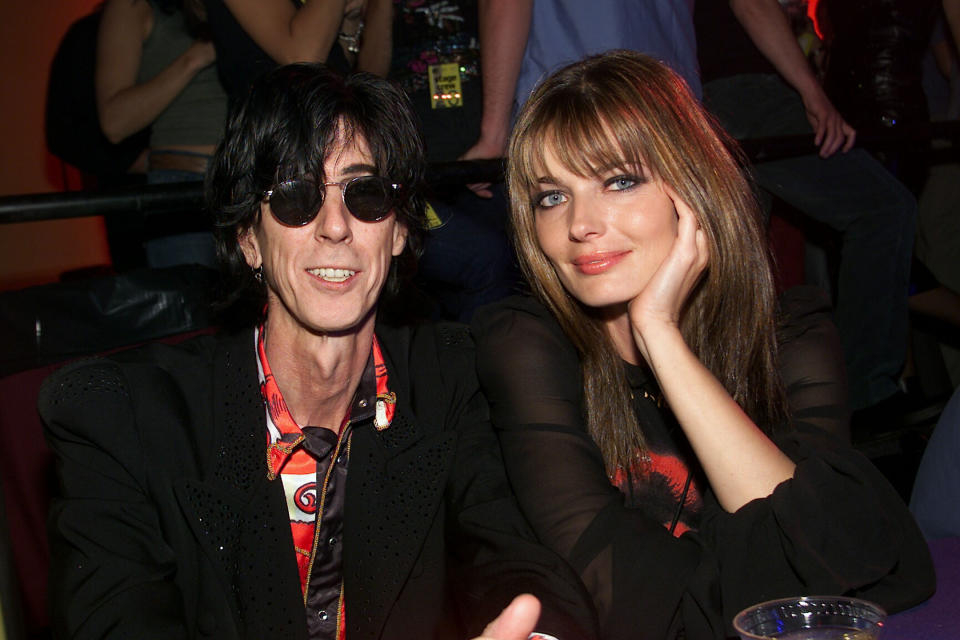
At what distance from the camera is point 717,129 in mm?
2408

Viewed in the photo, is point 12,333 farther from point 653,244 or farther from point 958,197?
point 958,197

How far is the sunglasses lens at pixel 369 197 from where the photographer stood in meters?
2.21

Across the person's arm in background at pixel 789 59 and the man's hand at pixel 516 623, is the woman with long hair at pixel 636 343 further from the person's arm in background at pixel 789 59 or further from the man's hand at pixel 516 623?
the person's arm in background at pixel 789 59

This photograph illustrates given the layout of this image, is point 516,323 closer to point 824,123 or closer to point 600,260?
point 600,260

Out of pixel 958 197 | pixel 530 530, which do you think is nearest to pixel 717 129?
pixel 530 530

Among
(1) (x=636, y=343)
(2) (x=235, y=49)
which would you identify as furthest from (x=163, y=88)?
(1) (x=636, y=343)

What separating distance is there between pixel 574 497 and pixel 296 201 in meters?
0.94

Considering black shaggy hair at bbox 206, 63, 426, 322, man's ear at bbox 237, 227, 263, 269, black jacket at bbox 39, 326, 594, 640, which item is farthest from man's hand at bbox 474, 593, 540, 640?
man's ear at bbox 237, 227, 263, 269

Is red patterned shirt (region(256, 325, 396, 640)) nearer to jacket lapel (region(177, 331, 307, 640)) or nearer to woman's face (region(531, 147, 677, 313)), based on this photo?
jacket lapel (region(177, 331, 307, 640))

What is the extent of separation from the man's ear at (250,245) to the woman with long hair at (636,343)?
58cm

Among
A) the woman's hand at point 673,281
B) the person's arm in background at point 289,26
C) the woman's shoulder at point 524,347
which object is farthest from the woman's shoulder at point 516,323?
the person's arm in background at point 289,26

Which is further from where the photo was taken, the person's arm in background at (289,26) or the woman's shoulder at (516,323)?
the person's arm in background at (289,26)

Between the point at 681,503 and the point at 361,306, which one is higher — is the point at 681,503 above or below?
below

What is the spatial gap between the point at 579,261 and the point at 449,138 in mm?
1404
